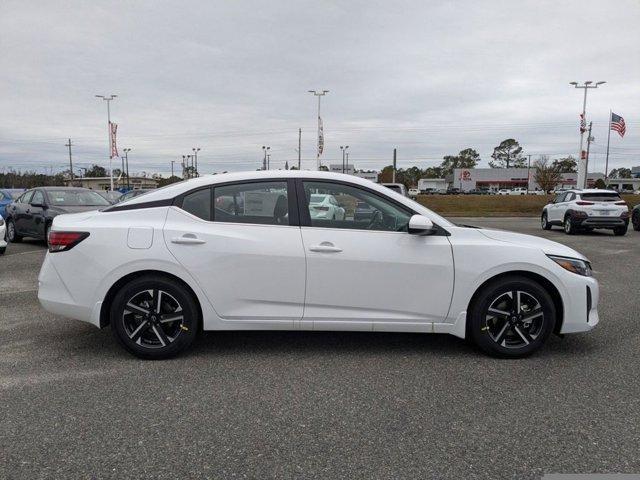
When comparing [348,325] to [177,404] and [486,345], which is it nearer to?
[486,345]

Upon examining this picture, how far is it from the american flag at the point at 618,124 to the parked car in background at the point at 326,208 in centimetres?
3496

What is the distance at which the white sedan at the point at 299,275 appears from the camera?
13.3ft

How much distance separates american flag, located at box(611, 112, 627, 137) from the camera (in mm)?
32531

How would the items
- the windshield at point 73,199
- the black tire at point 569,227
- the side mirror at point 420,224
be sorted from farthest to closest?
the black tire at point 569,227 → the windshield at point 73,199 → the side mirror at point 420,224

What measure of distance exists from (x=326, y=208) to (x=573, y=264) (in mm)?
2180

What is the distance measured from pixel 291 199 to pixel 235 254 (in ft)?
2.22

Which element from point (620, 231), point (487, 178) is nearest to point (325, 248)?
point (620, 231)

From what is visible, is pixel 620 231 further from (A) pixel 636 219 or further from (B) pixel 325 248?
(B) pixel 325 248

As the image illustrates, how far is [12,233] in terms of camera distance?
1256 cm

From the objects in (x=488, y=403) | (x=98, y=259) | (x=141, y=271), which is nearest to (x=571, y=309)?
(x=488, y=403)

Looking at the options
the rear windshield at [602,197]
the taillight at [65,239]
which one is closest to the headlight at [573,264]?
the taillight at [65,239]

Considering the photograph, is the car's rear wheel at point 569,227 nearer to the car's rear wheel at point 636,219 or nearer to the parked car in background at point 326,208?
the car's rear wheel at point 636,219

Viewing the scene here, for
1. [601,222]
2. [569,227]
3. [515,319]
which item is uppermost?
[601,222]

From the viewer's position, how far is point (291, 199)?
4242 millimetres
